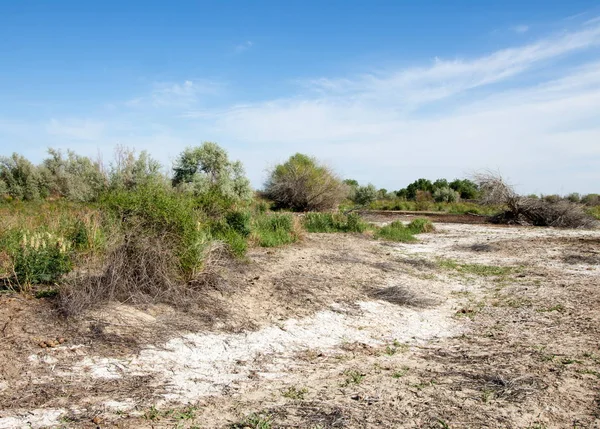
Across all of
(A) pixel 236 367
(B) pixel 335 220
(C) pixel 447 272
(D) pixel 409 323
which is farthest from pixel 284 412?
(B) pixel 335 220

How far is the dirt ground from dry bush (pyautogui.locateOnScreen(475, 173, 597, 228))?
12876 mm

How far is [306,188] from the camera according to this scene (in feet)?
91.5

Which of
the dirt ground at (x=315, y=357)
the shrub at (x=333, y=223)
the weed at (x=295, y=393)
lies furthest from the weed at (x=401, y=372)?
the shrub at (x=333, y=223)

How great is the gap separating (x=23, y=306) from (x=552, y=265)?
10231 mm

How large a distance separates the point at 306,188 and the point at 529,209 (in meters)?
11.5

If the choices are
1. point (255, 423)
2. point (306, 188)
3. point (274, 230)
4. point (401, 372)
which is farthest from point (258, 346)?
point (306, 188)

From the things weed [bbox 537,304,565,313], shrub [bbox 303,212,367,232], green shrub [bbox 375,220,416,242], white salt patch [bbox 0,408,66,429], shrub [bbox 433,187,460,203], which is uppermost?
shrub [bbox 433,187,460,203]

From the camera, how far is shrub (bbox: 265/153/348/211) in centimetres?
2792

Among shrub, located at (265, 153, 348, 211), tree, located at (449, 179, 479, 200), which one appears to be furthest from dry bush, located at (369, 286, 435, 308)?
tree, located at (449, 179, 479, 200)

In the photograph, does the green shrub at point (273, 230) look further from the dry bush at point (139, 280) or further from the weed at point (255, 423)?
the weed at point (255, 423)

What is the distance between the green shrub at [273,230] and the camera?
38.9ft

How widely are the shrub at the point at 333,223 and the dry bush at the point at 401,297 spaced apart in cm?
788

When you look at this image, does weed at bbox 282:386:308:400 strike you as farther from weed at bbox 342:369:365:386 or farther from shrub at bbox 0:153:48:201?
shrub at bbox 0:153:48:201

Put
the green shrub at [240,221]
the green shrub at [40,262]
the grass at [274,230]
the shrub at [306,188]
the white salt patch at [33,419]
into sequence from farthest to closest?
the shrub at [306,188] → the grass at [274,230] → the green shrub at [240,221] → the green shrub at [40,262] → the white salt patch at [33,419]
